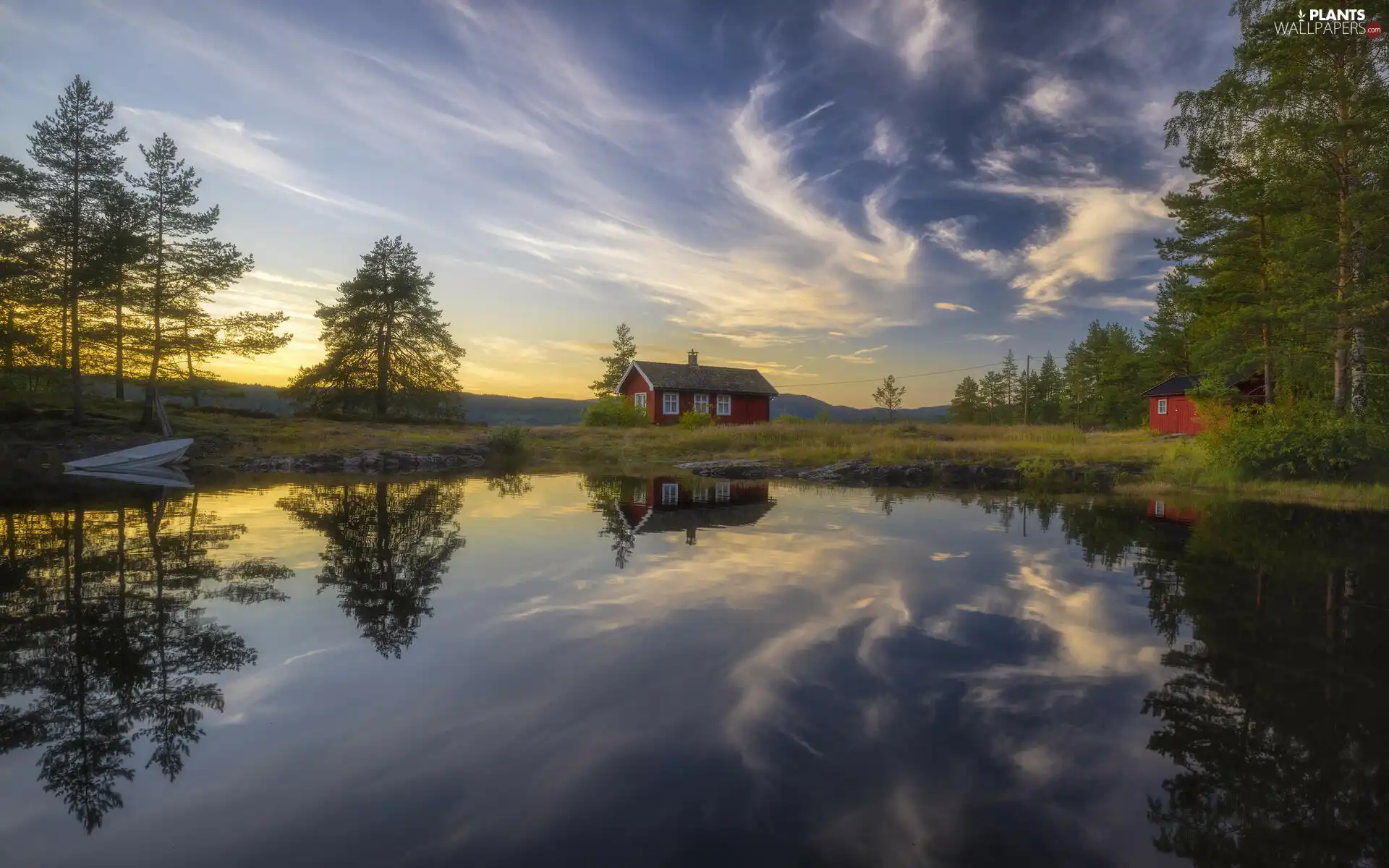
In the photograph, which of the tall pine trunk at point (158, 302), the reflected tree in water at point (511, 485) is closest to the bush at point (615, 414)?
the reflected tree in water at point (511, 485)

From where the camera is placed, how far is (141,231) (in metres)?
30.3

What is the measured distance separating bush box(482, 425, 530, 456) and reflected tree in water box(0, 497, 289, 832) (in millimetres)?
23989

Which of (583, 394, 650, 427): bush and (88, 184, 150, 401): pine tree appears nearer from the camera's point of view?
(88, 184, 150, 401): pine tree

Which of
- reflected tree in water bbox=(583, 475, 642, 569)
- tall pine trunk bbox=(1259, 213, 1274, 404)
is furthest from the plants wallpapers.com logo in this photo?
reflected tree in water bbox=(583, 475, 642, 569)

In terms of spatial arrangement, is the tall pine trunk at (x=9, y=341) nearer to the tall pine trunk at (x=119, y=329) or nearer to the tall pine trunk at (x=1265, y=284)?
the tall pine trunk at (x=119, y=329)

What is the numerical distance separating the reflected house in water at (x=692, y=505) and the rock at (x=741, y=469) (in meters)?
2.23

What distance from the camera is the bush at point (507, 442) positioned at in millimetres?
34875

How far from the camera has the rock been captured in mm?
26672

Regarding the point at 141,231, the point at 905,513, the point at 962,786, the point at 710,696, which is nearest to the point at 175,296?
the point at 141,231

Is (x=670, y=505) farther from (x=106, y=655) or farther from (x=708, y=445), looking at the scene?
(x=708, y=445)

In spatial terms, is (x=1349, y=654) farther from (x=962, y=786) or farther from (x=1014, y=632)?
(x=962, y=786)

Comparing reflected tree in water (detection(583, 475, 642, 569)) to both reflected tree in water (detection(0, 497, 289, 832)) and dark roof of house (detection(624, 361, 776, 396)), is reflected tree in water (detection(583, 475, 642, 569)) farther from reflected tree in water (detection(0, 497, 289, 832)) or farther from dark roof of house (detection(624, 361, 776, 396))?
dark roof of house (detection(624, 361, 776, 396))

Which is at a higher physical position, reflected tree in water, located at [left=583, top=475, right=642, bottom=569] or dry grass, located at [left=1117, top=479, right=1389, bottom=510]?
dry grass, located at [left=1117, top=479, right=1389, bottom=510]

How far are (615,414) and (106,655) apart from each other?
4179 cm
